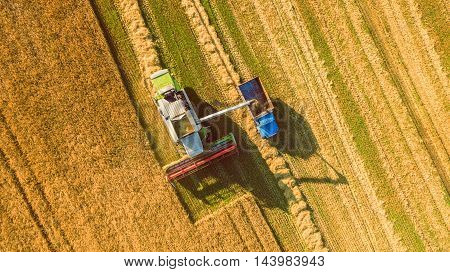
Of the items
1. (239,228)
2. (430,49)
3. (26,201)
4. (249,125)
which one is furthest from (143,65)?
(430,49)

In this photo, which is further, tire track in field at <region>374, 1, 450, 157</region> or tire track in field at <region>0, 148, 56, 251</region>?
tire track in field at <region>374, 1, 450, 157</region>

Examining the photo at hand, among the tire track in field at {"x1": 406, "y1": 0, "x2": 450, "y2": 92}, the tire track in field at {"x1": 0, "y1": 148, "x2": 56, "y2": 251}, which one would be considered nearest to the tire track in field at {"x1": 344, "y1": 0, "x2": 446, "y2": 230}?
the tire track in field at {"x1": 406, "y1": 0, "x2": 450, "y2": 92}

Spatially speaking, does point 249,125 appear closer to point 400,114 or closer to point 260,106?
point 260,106

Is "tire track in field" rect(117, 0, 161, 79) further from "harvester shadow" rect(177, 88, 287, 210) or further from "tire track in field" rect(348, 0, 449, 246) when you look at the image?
"tire track in field" rect(348, 0, 449, 246)

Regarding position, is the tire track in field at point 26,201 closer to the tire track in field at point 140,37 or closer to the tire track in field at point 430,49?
the tire track in field at point 140,37

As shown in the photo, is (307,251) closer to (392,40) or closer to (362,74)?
(362,74)

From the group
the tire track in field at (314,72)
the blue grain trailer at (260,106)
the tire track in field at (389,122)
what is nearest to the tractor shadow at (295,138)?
the tire track in field at (314,72)
